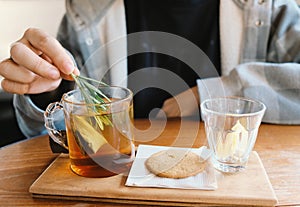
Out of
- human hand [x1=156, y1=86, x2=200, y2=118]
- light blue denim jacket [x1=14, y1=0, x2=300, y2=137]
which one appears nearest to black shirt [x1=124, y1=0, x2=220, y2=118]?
light blue denim jacket [x1=14, y1=0, x2=300, y2=137]

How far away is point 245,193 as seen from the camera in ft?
1.40

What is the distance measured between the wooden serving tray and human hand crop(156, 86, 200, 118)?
0.27m

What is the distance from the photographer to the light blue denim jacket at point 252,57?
2.43 ft

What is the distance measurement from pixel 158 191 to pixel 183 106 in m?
0.35

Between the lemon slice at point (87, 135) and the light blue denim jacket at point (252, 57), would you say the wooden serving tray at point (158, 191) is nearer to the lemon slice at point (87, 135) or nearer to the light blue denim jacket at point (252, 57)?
the lemon slice at point (87, 135)

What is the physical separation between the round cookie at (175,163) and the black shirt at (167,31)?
49cm

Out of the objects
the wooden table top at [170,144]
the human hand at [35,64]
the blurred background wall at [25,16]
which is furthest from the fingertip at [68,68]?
the blurred background wall at [25,16]

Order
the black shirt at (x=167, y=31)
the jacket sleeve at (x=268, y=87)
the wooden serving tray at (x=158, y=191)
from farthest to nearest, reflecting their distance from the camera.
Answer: the black shirt at (x=167, y=31)
the jacket sleeve at (x=268, y=87)
the wooden serving tray at (x=158, y=191)

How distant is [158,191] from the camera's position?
432mm

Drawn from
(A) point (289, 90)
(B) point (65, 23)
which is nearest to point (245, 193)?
(A) point (289, 90)

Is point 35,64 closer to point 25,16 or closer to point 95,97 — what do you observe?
point 95,97

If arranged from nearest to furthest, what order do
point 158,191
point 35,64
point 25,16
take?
1. point 158,191
2. point 35,64
3. point 25,16

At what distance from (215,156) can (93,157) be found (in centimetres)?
18

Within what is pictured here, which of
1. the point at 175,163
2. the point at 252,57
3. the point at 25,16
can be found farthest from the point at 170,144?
the point at 25,16
